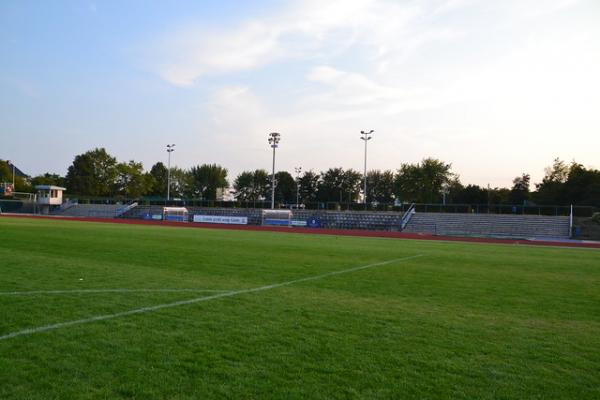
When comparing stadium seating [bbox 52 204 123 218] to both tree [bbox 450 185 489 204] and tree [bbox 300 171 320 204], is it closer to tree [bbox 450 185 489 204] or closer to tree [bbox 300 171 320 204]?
tree [bbox 300 171 320 204]

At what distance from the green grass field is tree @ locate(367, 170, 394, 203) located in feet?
285

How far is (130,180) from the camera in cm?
9294

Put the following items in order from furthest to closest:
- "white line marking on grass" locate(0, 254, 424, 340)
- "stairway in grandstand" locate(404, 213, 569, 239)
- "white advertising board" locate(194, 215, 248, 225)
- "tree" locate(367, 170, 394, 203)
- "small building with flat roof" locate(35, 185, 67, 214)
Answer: "tree" locate(367, 170, 394, 203) → "small building with flat roof" locate(35, 185, 67, 214) → "white advertising board" locate(194, 215, 248, 225) → "stairway in grandstand" locate(404, 213, 569, 239) → "white line marking on grass" locate(0, 254, 424, 340)

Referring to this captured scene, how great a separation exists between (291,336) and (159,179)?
357 feet

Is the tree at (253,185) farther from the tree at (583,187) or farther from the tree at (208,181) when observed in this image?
A: the tree at (583,187)


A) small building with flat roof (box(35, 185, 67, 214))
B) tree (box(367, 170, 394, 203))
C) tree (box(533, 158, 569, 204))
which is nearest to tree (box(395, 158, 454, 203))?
tree (box(533, 158, 569, 204))

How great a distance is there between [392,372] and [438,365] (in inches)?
22.7

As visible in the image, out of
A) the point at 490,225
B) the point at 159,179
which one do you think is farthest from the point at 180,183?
the point at 490,225

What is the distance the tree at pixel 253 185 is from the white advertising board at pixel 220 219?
5291cm

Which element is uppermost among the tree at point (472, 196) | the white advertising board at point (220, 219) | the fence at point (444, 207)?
the tree at point (472, 196)

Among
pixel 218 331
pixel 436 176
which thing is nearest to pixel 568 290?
pixel 218 331

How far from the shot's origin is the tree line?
6506 cm

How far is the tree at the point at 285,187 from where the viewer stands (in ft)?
323

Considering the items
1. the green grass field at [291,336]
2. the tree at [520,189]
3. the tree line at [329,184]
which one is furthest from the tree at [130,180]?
the green grass field at [291,336]
